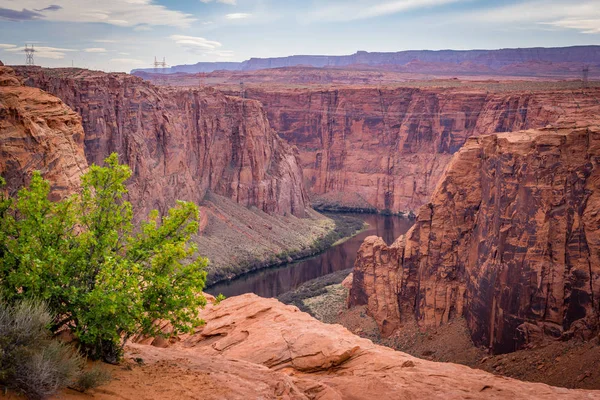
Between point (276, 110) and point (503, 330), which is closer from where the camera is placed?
point (503, 330)

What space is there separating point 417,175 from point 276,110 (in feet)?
86.1

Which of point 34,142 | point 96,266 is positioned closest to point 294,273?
point 34,142

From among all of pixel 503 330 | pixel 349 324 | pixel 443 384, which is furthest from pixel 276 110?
pixel 443 384

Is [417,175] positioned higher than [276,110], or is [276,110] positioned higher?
[276,110]

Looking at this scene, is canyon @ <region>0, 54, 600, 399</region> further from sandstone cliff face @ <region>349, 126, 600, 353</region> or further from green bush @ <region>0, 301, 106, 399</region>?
Result: green bush @ <region>0, 301, 106, 399</region>

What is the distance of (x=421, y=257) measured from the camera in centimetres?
3191

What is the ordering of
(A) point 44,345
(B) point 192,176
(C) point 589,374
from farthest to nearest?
(B) point 192,176, (C) point 589,374, (A) point 44,345

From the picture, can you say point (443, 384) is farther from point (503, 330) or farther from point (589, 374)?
point (503, 330)

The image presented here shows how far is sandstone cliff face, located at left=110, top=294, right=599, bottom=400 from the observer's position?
13.8 metres

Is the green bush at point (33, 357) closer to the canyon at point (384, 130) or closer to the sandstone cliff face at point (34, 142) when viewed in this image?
the sandstone cliff face at point (34, 142)

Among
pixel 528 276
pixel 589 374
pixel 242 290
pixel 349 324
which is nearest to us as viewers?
pixel 589 374

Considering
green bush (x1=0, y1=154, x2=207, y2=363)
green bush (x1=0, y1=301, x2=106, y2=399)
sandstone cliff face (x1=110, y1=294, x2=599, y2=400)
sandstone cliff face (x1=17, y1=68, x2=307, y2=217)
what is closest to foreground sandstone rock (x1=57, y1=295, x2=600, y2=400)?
sandstone cliff face (x1=110, y1=294, x2=599, y2=400)

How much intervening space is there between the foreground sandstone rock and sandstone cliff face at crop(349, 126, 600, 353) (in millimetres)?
7963

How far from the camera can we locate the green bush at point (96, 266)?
13062 mm
